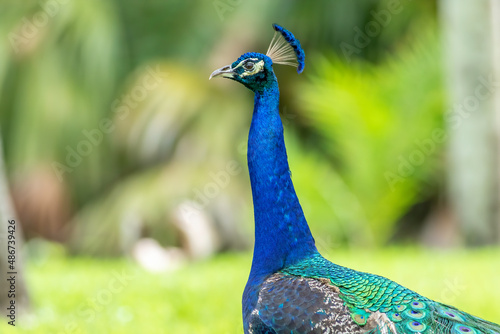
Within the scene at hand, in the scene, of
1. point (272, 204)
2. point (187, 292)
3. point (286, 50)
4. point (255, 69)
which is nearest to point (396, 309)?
point (272, 204)

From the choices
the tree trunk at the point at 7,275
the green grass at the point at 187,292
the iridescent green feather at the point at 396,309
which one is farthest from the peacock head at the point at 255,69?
the tree trunk at the point at 7,275

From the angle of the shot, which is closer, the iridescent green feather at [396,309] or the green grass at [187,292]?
the iridescent green feather at [396,309]

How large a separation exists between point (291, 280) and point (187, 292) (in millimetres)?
2890

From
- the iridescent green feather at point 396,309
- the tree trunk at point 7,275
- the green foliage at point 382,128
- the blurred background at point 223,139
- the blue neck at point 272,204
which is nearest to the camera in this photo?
the iridescent green feather at point 396,309

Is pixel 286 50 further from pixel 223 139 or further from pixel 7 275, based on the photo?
pixel 223 139

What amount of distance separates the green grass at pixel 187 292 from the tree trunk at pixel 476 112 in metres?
0.72

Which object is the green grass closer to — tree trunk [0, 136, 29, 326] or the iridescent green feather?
tree trunk [0, 136, 29, 326]

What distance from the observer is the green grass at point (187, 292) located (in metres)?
4.91

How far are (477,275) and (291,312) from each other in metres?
3.77

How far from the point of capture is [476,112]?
8.66 metres

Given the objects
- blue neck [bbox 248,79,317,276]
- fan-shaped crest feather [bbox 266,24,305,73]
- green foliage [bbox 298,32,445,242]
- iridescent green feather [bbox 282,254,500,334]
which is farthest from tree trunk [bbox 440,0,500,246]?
iridescent green feather [bbox 282,254,500,334]

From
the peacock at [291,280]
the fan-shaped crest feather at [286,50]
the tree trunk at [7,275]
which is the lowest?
the tree trunk at [7,275]

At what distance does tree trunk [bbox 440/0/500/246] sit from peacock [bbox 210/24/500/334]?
575cm

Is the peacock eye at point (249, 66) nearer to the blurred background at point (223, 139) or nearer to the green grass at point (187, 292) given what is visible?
the green grass at point (187, 292)
